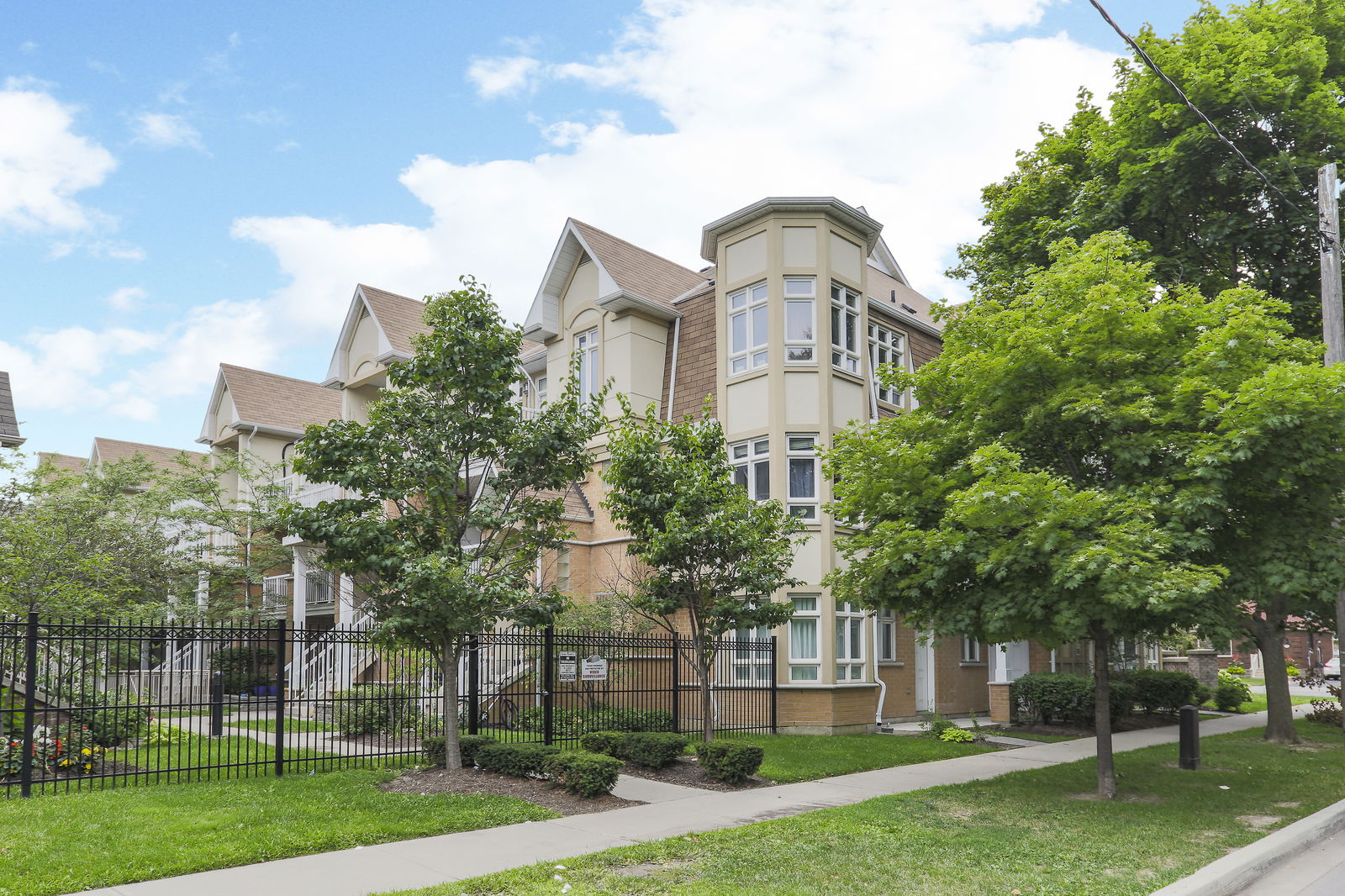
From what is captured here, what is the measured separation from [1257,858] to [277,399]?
1357 inches

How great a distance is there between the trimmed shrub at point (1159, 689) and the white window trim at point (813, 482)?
8771 millimetres

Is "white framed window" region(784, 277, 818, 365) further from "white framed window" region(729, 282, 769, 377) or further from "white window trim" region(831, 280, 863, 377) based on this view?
"white window trim" region(831, 280, 863, 377)

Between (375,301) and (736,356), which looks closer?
(736,356)

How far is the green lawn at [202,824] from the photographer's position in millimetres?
7430

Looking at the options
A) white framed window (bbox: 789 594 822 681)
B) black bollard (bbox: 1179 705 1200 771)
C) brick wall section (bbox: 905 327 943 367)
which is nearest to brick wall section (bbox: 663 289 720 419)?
white framed window (bbox: 789 594 822 681)

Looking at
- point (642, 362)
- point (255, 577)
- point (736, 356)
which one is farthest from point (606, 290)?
point (255, 577)

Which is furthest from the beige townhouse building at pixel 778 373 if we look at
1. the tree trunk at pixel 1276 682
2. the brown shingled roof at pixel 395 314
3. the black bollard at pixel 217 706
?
the tree trunk at pixel 1276 682

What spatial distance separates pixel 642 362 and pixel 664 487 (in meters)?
9.37

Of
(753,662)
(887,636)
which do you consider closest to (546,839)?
(753,662)

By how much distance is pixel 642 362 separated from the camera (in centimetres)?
2316

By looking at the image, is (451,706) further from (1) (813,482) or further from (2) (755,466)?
(1) (813,482)

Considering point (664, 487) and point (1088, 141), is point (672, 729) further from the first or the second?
point (1088, 141)

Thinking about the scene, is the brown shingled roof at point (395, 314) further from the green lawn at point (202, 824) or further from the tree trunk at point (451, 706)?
the green lawn at point (202, 824)

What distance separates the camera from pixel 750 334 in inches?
823
